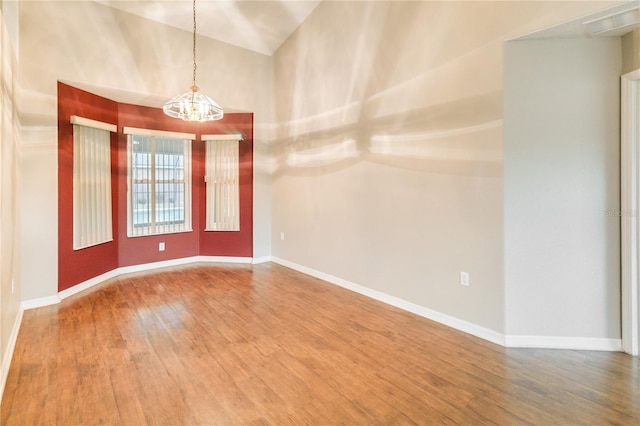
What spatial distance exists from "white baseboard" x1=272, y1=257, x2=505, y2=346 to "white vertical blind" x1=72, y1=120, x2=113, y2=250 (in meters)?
3.20

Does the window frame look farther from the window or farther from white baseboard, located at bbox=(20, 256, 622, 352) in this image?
white baseboard, located at bbox=(20, 256, 622, 352)

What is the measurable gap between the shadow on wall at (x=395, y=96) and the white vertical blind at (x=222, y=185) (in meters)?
1.21

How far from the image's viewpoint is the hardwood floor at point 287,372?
1.89 metres

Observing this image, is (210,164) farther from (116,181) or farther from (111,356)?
(111,356)

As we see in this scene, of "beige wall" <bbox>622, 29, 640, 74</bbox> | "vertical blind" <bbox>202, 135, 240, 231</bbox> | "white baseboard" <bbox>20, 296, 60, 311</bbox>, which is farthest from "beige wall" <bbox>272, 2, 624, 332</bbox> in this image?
"white baseboard" <bbox>20, 296, 60, 311</bbox>

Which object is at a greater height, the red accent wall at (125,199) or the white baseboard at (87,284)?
the red accent wall at (125,199)

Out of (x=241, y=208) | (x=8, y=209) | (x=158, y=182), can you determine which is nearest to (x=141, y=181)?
(x=158, y=182)

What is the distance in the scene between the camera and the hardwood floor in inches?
74.6

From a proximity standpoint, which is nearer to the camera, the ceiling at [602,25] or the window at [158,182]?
the ceiling at [602,25]

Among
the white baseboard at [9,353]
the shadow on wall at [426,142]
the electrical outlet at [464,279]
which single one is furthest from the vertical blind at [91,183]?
the electrical outlet at [464,279]

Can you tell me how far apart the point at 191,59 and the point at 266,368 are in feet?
15.6

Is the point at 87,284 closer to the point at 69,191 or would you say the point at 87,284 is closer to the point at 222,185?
the point at 69,191

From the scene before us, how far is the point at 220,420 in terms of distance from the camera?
183cm

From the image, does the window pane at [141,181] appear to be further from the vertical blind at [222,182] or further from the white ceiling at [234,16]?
the white ceiling at [234,16]
